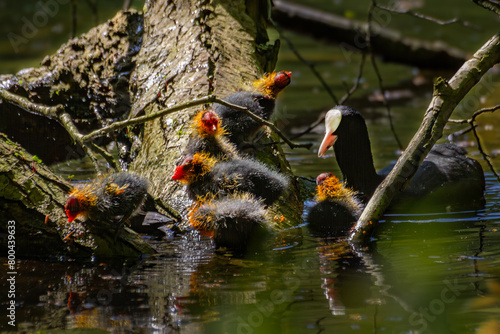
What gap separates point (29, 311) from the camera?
330cm

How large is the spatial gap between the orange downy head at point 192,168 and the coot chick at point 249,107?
49cm

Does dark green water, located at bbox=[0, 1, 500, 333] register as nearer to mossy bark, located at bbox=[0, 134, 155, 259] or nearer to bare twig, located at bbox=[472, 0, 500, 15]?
mossy bark, located at bbox=[0, 134, 155, 259]

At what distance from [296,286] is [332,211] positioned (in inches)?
44.8

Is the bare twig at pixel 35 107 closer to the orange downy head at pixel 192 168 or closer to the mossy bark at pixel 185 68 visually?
the mossy bark at pixel 185 68

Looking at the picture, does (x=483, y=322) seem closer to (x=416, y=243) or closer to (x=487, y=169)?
(x=416, y=243)

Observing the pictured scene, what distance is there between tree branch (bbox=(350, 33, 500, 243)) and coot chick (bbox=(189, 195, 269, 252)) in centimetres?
57

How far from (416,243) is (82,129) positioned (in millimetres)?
3765

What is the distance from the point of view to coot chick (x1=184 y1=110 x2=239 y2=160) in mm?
4621

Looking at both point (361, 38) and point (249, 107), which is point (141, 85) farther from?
point (361, 38)

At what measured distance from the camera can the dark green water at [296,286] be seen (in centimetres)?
305

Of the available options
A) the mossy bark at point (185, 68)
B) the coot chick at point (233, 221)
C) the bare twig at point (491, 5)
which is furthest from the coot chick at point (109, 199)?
the bare twig at point (491, 5)

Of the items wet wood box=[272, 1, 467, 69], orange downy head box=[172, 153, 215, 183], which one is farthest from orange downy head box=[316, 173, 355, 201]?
wet wood box=[272, 1, 467, 69]

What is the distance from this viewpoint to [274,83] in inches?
199

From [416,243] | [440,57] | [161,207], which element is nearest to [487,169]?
[416,243]
